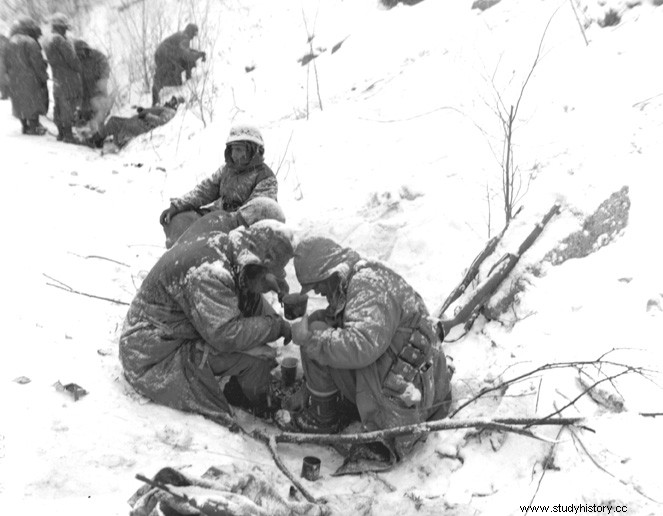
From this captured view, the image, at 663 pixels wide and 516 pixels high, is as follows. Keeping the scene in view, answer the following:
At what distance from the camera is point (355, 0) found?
11.7 metres

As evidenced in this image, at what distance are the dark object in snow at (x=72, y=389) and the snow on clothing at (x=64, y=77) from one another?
7.14 meters

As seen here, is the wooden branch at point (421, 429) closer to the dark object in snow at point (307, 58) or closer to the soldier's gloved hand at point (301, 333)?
the soldier's gloved hand at point (301, 333)

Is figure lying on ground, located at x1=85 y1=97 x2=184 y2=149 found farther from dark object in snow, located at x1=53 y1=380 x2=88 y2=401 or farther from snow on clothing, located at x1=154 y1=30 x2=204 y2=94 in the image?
dark object in snow, located at x1=53 y1=380 x2=88 y2=401

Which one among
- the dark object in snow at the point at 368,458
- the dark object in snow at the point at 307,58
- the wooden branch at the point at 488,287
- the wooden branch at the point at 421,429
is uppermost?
the dark object in snow at the point at 307,58

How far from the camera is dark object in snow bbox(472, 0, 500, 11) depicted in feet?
26.7

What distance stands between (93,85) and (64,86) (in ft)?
1.59

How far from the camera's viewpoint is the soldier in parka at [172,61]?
1083cm

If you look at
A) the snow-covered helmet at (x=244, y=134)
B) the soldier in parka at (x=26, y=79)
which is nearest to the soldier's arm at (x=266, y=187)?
the snow-covered helmet at (x=244, y=134)

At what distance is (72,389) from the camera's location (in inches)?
121

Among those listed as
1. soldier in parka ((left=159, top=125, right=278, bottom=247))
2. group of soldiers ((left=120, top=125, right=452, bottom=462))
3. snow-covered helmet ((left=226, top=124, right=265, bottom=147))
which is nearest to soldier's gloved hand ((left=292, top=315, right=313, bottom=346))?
group of soldiers ((left=120, top=125, right=452, bottom=462))

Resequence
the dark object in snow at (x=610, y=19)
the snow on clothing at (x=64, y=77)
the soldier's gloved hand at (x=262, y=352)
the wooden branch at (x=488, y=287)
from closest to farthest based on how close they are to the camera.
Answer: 1. the soldier's gloved hand at (x=262, y=352)
2. the wooden branch at (x=488, y=287)
3. the dark object in snow at (x=610, y=19)
4. the snow on clothing at (x=64, y=77)

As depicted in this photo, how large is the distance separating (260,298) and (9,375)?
156 cm

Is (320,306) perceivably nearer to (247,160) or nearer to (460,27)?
(247,160)

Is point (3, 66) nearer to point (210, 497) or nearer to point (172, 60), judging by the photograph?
point (172, 60)
